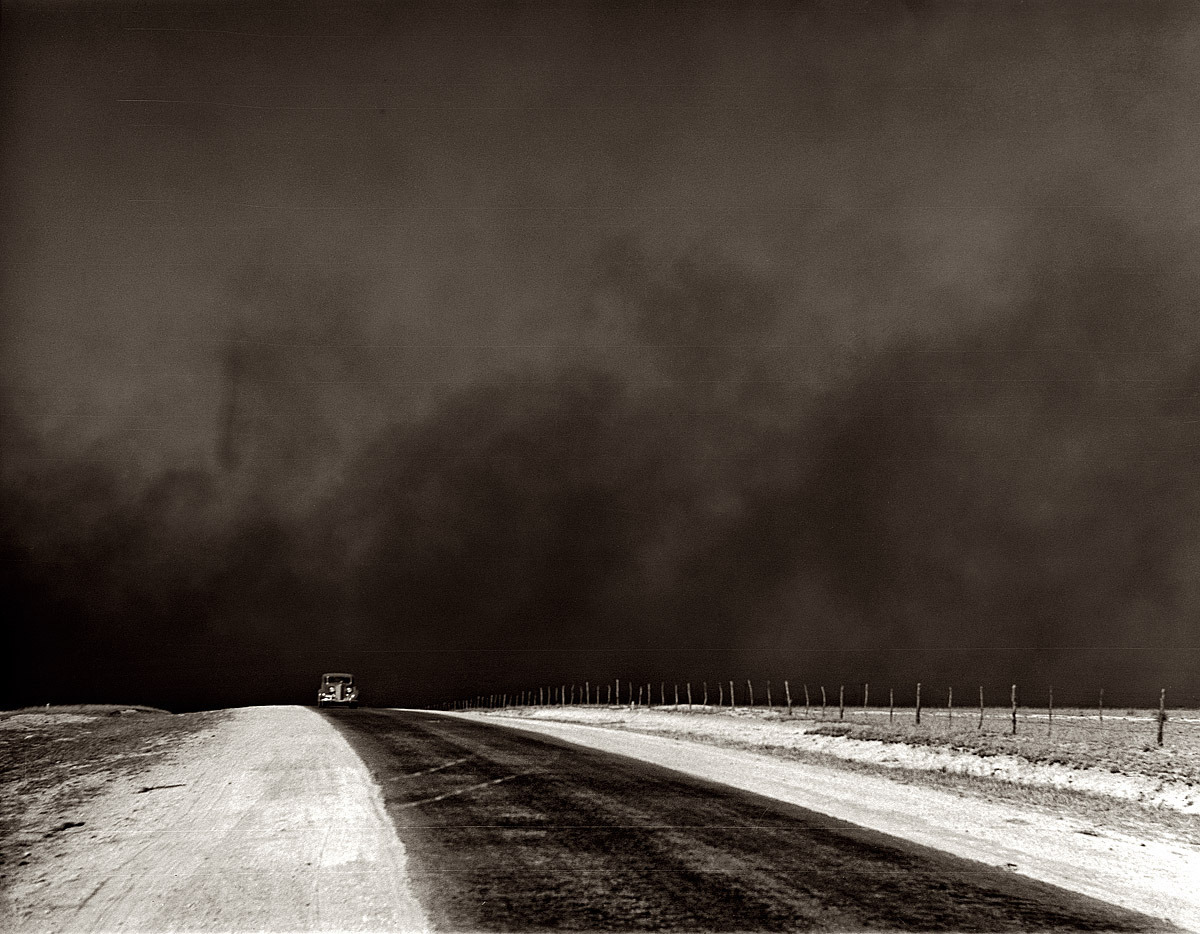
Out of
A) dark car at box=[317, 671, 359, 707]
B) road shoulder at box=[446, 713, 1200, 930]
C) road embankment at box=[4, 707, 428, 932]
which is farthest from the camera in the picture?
dark car at box=[317, 671, 359, 707]

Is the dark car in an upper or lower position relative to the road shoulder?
lower

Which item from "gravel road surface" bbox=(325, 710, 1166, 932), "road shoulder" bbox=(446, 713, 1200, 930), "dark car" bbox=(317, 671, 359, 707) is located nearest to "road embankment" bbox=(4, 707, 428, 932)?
"gravel road surface" bbox=(325, 710, 1166, 932)

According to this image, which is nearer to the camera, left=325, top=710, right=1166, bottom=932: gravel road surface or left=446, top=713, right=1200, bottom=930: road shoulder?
left=325, top=710, right=1166, bottom=932: gravel road surface

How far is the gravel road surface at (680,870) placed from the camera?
678 centimetres

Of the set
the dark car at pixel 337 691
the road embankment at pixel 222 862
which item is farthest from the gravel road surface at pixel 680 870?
the dark car at pixel 337 691

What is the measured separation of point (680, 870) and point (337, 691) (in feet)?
175

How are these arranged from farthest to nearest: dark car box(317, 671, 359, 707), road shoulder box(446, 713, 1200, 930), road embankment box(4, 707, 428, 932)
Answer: dark car box(317, 671, 359, 707)
road shoulder box(446, 713, 1200, 930)
road embankment box(4, 707, 428, 932)

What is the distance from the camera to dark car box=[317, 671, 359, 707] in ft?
183

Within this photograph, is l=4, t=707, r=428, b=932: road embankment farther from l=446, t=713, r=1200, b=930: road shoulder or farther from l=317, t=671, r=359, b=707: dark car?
l=317, t=671, r=359, b=707: dark car

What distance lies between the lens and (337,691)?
55.9 meters

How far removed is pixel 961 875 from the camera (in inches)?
331

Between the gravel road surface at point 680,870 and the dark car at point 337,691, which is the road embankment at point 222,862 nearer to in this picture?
the gravel road surface at point 680,870

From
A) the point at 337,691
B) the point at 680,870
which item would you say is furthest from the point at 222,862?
the point at 337,691

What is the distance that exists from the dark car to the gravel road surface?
46.2 m
